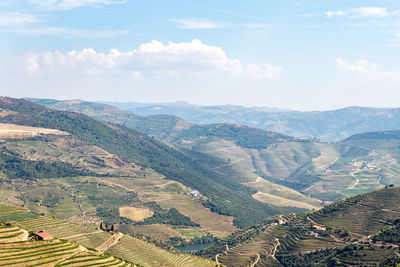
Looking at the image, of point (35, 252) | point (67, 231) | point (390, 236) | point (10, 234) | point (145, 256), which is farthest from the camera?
point (390, 236)

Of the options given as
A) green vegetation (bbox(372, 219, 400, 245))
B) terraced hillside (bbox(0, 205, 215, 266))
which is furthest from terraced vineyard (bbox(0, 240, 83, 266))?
green vegetation (bbox(372, 219, 400, 245))

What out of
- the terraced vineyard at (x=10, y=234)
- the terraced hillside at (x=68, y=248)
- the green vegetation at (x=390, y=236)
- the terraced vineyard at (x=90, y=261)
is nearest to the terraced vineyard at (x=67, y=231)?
the terraced hillside at (x=68, y=248)

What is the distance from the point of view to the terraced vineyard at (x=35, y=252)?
301 ft

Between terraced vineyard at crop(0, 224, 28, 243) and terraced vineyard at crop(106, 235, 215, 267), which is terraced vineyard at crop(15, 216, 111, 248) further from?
terraced vineyard at crop(0, 224, 28, 243)

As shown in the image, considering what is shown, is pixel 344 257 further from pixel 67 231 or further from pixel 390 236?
pixel 67 231

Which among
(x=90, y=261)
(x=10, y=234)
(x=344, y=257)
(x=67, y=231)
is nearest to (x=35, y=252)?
(x=10, y=234)

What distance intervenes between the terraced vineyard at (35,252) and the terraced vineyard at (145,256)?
1924 inches

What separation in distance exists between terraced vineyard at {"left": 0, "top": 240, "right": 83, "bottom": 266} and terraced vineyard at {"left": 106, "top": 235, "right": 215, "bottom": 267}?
48861mm

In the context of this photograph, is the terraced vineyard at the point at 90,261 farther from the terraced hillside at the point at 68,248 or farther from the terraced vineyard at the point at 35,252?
the terraced vineyard at the point at 35,252

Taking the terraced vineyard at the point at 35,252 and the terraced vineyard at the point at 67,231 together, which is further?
the terraced vineyard at the point at 67,231

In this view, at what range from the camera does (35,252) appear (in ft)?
321

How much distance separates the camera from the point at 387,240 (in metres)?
181

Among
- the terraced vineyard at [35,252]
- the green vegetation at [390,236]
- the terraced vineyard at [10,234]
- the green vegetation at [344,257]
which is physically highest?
the terraced vineyard at [10,234]

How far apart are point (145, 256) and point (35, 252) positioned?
69848 mm
